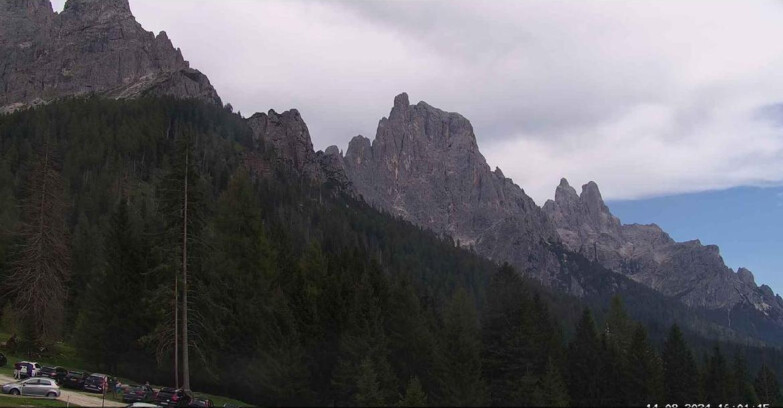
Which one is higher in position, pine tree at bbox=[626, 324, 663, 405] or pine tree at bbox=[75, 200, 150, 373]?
pine tree at bbox=[75, 200, 150, 373]

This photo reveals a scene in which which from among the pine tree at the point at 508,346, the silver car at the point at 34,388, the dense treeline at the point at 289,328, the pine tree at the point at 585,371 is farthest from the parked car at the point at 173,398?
the pine tree at the point at 585,371

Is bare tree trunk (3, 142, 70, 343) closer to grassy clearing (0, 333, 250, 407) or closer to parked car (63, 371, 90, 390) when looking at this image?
grassy clearing (0, 333, 250, 407)

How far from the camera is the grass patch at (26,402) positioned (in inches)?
1450

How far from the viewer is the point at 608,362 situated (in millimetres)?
70750

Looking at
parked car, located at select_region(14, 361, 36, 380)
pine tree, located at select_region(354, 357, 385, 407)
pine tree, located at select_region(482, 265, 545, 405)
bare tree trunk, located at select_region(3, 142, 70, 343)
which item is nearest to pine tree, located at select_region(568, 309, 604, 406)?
pine tree, located at select_region(482, 265, 545, 405)

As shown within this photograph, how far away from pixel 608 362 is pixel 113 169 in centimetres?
12497

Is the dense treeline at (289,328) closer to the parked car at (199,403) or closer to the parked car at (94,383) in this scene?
the parked car at (94,383)

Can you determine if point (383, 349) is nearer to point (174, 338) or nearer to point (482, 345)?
point (482, 345)

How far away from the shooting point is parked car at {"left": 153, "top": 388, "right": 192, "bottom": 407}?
4375cm

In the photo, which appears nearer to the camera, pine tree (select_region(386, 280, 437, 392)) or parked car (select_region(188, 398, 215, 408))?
parked car (select_region(188, 398, 215, 408))

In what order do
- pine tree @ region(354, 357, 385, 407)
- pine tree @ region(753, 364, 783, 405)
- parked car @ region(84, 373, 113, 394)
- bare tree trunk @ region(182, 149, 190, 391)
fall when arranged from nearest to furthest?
bare tree trunk @ region(182, 149, 190, 391) → parked car @ region(84, 373, 113, 394) → pine tree @ region(354, 357, 385, 407) → pine tree @ region(753, 364, 783, 405)

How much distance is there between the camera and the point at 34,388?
41531 mm

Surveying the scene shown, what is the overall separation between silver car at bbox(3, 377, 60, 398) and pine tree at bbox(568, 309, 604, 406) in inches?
1936

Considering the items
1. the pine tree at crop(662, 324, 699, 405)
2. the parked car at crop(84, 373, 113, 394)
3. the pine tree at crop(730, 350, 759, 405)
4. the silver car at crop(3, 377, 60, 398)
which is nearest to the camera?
the silver car at crop(3, 377, 60, 398)
